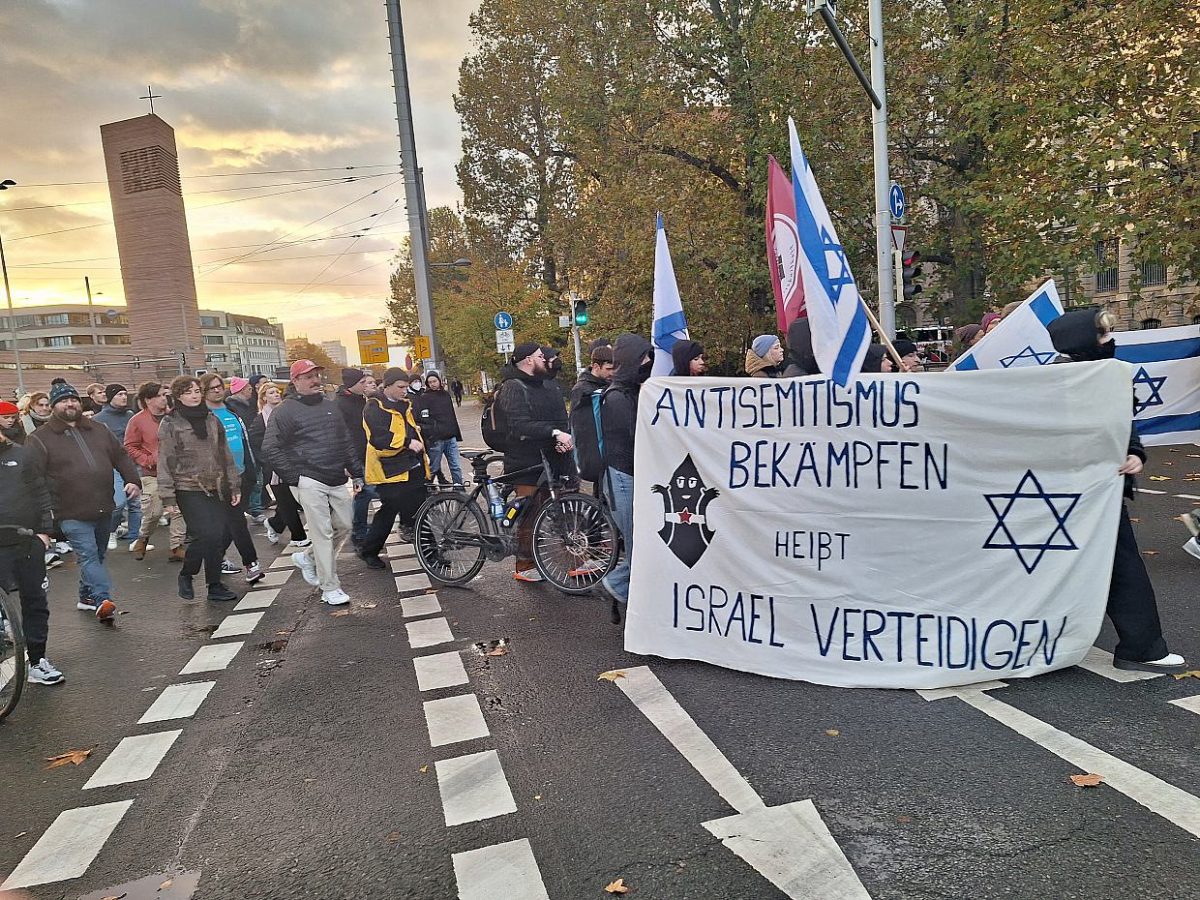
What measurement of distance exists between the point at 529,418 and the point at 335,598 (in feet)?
6.92

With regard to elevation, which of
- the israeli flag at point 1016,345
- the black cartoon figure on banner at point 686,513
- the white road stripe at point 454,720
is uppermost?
the israeli flag at point 1016,345

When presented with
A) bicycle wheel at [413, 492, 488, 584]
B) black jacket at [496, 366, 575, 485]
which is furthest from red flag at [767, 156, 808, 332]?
bicycle wheel at [413, 492, 488, 584]

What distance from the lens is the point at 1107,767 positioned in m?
3.24

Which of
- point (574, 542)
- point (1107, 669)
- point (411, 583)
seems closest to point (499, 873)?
point (1107, 669)

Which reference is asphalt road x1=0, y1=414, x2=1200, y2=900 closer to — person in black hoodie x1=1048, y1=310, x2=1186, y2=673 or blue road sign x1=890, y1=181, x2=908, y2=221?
person in black hoodie x1=1048, y1=310, x2=1186, y2=673

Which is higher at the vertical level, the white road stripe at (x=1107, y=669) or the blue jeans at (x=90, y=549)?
the blue jeans at (x=90, y=549)

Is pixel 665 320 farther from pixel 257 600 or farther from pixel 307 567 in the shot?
pixel 257 600

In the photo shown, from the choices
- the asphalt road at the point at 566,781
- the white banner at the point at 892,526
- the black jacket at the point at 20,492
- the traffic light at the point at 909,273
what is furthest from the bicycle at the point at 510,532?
the traffic light at the point at 909,273

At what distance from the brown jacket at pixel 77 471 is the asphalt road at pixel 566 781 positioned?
5.43ft

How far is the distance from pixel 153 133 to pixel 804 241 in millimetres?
71524

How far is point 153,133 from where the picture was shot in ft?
205

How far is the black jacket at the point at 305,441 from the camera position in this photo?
6.48 metres

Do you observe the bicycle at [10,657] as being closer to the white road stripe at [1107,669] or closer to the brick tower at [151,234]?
the white road stripe at [1107,669]

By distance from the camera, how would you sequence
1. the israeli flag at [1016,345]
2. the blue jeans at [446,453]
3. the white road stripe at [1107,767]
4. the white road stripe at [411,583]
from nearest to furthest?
the white road stripe at [1107,767] < the israeli flag at [1016,345] < the white road stripe at [411,583] < the blue jeans at [446,453]
